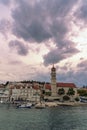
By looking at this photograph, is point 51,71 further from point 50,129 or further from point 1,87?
point 50,129

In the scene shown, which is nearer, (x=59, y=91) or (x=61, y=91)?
(x=61, y=91)

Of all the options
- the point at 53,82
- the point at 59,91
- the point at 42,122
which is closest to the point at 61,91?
the point at 59,91

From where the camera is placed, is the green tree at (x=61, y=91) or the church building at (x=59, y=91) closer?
the church building at (x=59, y=91)

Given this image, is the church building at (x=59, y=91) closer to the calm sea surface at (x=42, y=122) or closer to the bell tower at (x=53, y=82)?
the bell tower at (x=53, y=82)

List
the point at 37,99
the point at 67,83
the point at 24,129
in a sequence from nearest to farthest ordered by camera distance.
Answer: the point at 24,129
the point at 37,99
the point at 67,83

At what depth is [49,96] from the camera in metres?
148

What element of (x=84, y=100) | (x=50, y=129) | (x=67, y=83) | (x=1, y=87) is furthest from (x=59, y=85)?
(x=50, y=129)

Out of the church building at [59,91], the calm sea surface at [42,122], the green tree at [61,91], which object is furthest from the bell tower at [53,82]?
the calm sea surface at [42,122]

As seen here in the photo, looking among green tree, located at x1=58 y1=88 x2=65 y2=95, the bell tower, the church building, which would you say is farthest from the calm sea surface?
green tree, located at x1=58 y1=88 x2=65 y2=95

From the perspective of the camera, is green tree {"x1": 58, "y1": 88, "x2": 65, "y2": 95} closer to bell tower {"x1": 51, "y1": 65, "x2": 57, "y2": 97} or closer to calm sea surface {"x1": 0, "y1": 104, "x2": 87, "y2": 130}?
bell tower {"x1": 51, "y1": 65, "x2": 57, "y2": 97}

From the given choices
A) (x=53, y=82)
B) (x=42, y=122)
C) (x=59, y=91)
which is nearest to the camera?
(x=42, y=122)

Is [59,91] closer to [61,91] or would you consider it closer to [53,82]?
[61,91]

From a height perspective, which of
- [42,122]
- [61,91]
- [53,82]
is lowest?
[42,122]

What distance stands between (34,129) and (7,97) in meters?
113
